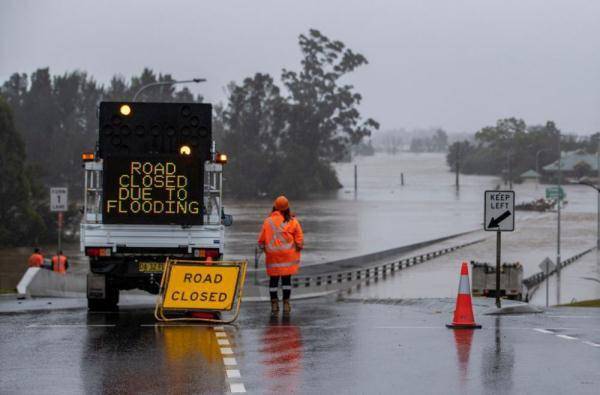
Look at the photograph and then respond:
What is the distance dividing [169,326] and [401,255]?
58700 millimetres

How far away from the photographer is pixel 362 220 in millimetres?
113375

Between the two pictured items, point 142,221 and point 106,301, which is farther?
point 142,221

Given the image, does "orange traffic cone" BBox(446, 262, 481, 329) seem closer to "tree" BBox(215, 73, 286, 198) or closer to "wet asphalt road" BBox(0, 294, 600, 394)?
"wet asphalt road" BBox(0, 294, 600, 394)

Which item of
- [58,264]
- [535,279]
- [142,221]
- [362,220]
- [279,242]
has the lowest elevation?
[362,220]

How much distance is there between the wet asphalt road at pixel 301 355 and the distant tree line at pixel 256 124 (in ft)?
358

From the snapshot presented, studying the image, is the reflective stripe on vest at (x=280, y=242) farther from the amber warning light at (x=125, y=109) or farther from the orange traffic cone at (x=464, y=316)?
the amber warning light at (x=125, y=109)

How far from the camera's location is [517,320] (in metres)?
17.4

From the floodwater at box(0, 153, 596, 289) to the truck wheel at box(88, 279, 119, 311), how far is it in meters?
25.3

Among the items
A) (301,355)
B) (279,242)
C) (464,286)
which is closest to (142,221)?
(279,242)

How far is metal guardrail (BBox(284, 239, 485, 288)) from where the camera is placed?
50.8 metres

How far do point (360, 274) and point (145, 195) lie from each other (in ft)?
126

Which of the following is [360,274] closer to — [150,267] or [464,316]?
[150,267]

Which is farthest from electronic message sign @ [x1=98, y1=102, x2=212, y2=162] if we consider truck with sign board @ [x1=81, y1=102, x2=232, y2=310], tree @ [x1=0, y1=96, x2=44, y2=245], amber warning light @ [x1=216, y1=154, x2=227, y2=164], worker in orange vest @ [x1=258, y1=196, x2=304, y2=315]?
tree @ [x1=0, y1=96, x2=44, y2=245]

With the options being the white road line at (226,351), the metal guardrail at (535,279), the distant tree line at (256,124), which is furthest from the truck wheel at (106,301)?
the distant tree line at (256,124)
